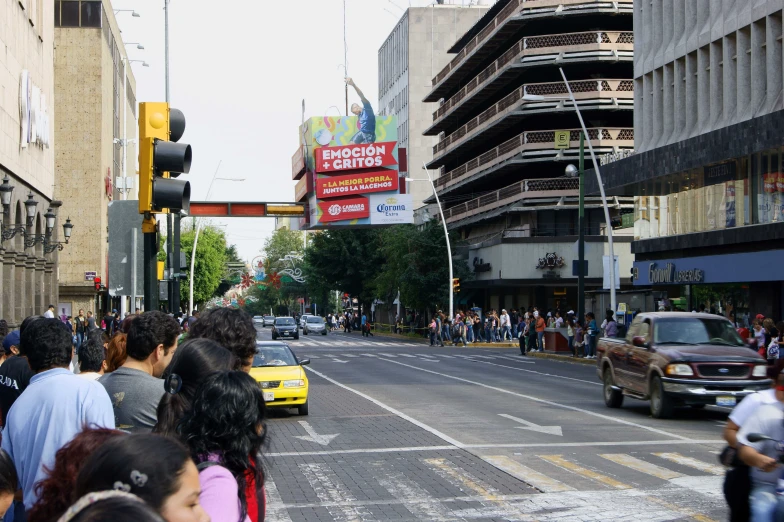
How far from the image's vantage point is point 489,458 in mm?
13594

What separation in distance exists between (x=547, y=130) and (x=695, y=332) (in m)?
46.3

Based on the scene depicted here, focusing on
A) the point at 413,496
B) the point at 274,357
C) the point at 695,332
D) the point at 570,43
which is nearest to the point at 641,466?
the point at 413,496

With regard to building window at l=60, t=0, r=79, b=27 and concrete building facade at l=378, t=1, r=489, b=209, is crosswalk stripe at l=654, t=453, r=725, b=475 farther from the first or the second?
concrete building facade at l=378, t=1, r=489, b=209

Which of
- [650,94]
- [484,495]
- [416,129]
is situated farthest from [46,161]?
[416,129]

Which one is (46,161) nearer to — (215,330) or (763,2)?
(763,2)

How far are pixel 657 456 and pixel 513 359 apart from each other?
93.8 feet

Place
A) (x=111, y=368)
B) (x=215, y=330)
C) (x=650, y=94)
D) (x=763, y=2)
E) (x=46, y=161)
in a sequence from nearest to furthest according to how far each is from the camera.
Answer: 1. (x=215, y=330)
2. (x=111, y=368)
3. (x=763, y=2)
4. (x=46, y=161)
5. (x=650, y=94)

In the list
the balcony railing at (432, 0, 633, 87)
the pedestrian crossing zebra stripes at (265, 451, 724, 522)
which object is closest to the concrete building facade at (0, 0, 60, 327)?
the pedestrian crossing zebra stripes at (265, 451, 724, 522)

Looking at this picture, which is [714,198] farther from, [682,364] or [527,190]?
[527,190]

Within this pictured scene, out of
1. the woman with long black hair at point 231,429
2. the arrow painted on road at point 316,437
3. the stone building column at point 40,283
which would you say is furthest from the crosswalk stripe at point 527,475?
the stone building column at point 40,283

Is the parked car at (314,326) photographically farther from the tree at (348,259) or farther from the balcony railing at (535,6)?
the balcony railing at (535,6)

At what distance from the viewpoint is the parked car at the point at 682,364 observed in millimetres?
17844

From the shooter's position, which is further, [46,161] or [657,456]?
[46,161]

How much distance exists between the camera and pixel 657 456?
13.7 m
